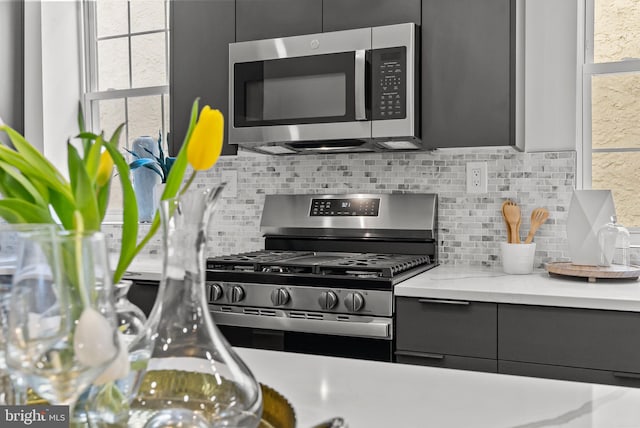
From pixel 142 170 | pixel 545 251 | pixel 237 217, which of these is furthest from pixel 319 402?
pixel 142 170

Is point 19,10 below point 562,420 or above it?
above

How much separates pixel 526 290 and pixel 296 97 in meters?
1.22

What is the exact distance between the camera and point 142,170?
3.31 m

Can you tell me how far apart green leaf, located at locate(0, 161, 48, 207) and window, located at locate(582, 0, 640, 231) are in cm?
240

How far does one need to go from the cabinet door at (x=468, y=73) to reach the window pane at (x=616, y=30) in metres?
0.54

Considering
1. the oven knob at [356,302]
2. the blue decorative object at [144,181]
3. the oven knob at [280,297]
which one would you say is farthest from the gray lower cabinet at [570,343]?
the blue decorative object at [144,181]

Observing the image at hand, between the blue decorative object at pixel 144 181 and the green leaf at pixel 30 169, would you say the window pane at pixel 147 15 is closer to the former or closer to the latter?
Result: the blue decorative object at pixel 144 181

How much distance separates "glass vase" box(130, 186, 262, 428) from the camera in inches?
24.0

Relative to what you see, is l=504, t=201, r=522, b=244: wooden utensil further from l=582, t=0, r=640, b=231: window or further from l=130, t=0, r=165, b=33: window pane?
l=130, t=0, r=165, b=33: window pane

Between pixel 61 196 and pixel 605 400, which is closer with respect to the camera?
pixel 61 196

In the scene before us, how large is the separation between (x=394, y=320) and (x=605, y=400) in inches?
48.2

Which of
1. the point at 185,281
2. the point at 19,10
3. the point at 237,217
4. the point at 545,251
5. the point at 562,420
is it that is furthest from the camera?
the point at 19,10

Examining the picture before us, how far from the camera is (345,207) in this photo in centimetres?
283

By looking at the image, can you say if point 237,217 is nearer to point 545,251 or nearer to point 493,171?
point 493,171
